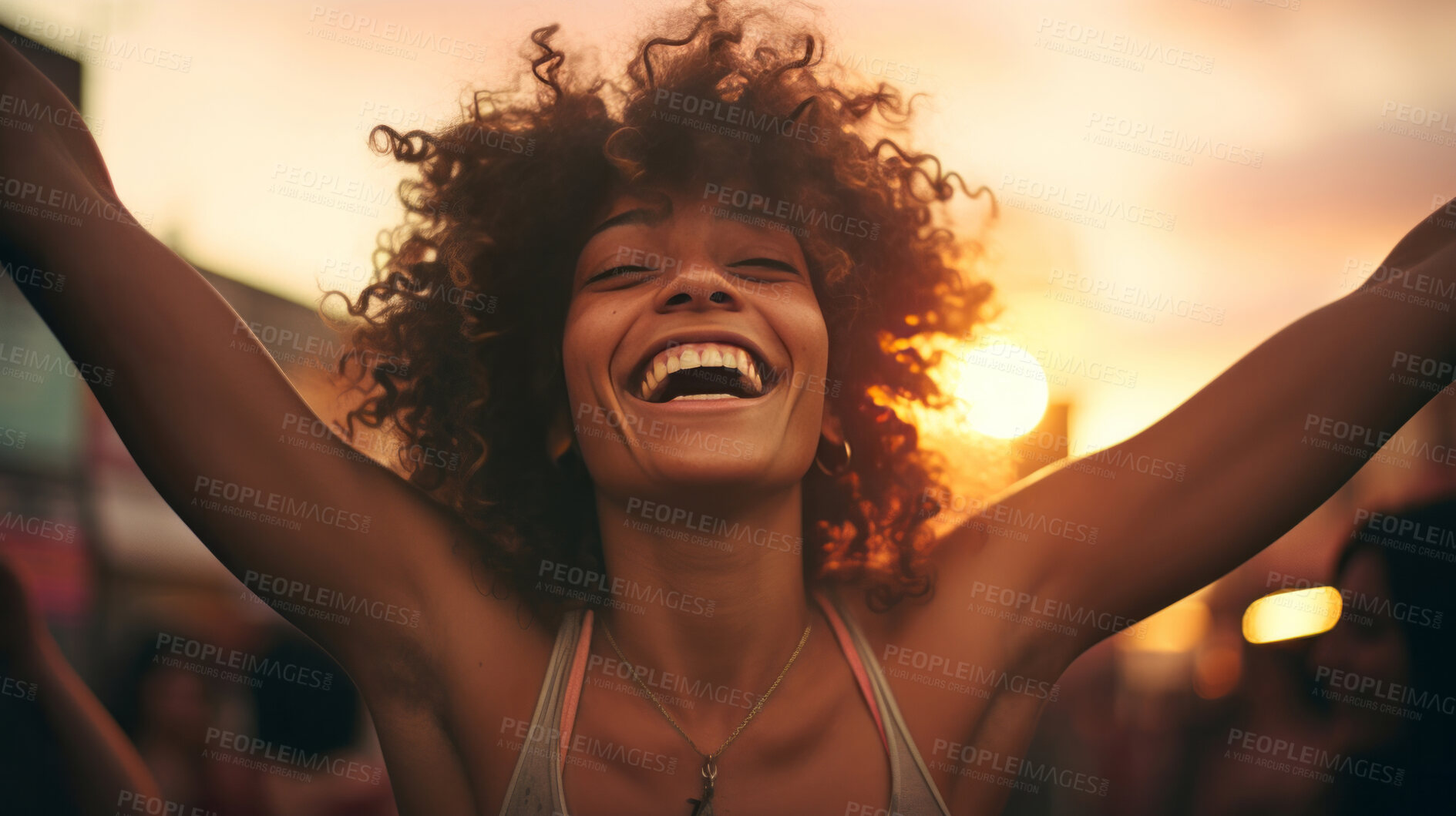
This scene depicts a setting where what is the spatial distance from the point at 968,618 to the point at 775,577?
590mm

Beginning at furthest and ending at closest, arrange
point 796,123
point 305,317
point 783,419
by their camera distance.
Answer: point 305,317
point 796,123
point 783,419

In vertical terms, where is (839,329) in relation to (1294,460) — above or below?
above

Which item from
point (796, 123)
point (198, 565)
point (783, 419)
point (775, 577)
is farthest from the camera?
point (198, 565)

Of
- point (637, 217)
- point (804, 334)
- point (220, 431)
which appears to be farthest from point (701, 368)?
point (220, 431)

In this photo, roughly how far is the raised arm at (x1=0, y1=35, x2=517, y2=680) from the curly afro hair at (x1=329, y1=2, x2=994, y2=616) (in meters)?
0.31

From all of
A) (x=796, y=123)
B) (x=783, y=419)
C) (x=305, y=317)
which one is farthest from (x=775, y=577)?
(x=305, y=317)

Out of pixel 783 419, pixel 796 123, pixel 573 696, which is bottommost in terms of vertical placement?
pixel 573 696

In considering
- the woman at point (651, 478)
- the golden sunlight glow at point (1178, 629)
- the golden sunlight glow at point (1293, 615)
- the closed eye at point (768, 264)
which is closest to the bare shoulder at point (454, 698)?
the woman at point (651, 478)

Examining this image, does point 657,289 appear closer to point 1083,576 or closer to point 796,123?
point 796,123

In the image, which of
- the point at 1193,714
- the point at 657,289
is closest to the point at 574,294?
the point at 657,289

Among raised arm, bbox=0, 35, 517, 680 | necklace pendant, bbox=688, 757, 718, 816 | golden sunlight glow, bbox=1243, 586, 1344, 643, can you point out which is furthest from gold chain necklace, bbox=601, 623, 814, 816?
golden sunlight glow, bbox=1243, 586, 1344, 643

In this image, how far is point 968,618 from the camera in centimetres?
271

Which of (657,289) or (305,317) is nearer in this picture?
(657,289)

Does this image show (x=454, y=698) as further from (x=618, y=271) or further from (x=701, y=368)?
(x=618, y=271)
